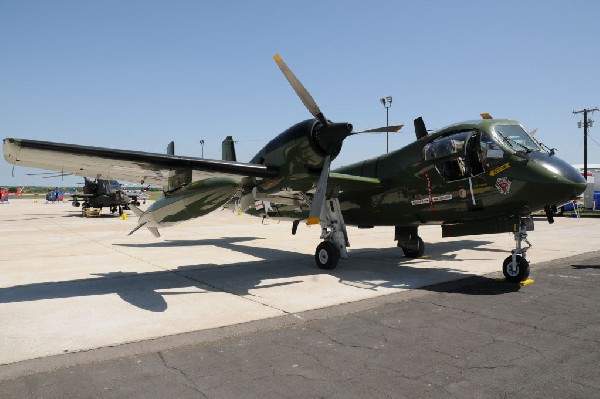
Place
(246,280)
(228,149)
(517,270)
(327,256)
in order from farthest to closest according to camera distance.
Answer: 1. (228,149)
2. (327,256)
3. (246,280)
4. (517,270)

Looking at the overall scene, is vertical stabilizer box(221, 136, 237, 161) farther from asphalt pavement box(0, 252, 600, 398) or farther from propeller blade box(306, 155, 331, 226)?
asphalt pavement box(0, 252, 600, 398)

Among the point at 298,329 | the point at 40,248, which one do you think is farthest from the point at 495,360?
the point at 40,248

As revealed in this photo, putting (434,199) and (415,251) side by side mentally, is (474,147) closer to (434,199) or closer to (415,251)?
(434,199)

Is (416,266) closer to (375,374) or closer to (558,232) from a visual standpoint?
(375,374)

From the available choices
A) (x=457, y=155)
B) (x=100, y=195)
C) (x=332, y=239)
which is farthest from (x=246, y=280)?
(x=100, y=195)

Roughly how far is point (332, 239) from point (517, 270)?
4756mm

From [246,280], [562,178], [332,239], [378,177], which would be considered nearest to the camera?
[562,178]

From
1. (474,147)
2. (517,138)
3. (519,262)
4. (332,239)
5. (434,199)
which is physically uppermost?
(517,138)

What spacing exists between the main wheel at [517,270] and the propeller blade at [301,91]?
538 cm

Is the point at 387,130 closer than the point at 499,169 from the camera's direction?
No

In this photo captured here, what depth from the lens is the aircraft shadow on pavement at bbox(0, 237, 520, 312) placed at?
8383mm

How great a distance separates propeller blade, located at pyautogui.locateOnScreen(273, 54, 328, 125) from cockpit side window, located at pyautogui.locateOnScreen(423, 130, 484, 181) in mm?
2899

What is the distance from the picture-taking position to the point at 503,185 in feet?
28.8

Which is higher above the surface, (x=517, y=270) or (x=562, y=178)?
(x=562, y=178)
